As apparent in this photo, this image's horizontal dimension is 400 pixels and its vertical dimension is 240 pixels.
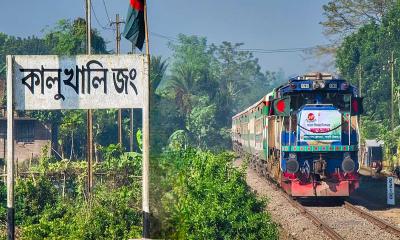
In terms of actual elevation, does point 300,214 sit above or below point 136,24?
below

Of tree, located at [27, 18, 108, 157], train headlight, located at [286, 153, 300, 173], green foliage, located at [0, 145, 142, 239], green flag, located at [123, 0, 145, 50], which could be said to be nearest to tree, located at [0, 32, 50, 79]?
tree, located at [27, 18, 108, 157]

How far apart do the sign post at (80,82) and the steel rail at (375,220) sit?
29.7ft

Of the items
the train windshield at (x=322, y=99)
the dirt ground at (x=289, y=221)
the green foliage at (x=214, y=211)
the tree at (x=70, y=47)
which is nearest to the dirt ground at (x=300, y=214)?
the dirt ground at (x=289, y=221)

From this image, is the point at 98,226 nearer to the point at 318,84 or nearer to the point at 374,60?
the point at 318,84

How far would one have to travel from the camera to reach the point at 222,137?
251 ft

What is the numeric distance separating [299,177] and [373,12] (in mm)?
54746

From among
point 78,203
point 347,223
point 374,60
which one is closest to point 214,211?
point 347,223

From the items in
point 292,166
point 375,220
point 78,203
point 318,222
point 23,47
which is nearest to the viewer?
point 318,222

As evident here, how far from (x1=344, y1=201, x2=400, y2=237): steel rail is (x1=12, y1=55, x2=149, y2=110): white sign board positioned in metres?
9.11

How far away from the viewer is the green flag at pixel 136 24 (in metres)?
13.6

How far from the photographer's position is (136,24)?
13.7 metres

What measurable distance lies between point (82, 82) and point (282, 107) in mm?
11528

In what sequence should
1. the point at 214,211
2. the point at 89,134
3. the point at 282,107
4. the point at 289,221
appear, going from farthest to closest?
1. the point at 89,134
2. the point at 282,107
3. the point at 289,221
4. the point at 214,211

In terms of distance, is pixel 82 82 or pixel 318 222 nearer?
pixel 82 82
